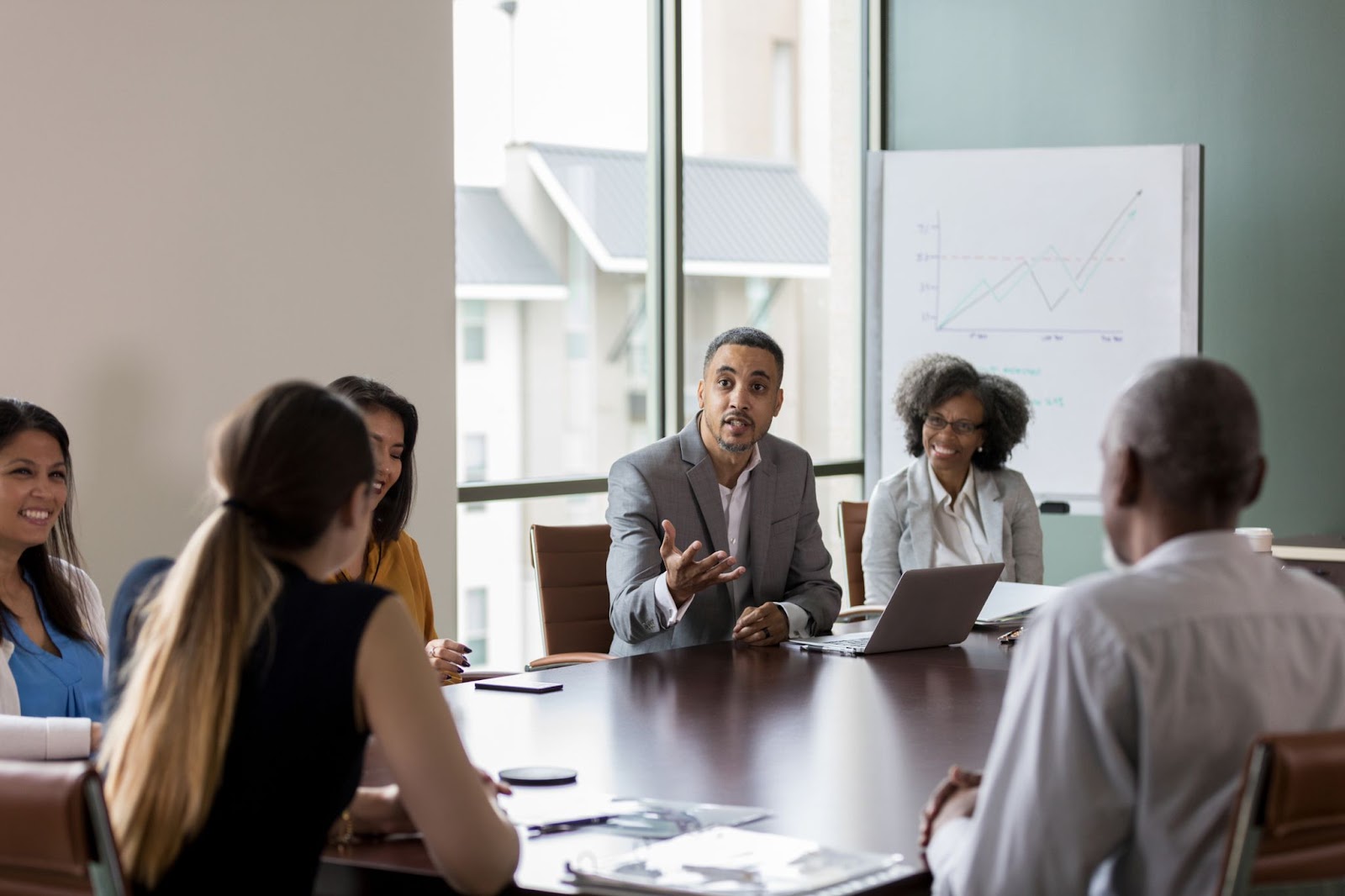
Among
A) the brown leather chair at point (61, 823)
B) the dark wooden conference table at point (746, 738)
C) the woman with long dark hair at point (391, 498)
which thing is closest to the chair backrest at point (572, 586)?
the woman with long dark hair at point (391, 498)

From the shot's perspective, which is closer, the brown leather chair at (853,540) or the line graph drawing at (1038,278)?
the brown leather chair at (853,540)

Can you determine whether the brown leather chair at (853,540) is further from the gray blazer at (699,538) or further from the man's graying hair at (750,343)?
the man's graying hair at (750,343)

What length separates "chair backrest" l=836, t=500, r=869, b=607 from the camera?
16.5ft

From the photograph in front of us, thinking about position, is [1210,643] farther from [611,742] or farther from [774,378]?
[774,378]

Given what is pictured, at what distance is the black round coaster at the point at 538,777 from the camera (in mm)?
2209

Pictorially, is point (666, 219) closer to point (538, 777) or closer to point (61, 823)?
point (538, 777)

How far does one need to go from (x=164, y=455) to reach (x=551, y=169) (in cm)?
214

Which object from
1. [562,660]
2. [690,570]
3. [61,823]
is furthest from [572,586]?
[61,823]

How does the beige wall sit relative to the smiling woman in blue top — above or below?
above

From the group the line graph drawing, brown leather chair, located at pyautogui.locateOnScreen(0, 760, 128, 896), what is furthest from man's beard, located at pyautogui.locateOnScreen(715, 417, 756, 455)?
the line graph drawing

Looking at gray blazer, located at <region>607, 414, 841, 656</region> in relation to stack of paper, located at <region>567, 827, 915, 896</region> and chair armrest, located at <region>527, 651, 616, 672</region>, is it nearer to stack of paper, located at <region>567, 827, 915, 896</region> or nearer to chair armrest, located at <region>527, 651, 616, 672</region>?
chair armrest, located at <region>527, 651, 616, 672</region>

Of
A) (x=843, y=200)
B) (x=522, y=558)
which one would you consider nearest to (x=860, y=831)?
(x=522, y=558)

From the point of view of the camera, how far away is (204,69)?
169 inches

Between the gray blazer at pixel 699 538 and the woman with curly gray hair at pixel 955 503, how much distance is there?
76 cm
